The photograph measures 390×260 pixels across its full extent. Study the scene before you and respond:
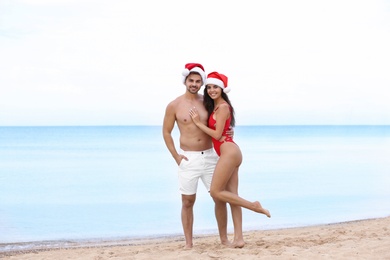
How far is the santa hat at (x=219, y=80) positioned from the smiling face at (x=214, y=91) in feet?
0.11

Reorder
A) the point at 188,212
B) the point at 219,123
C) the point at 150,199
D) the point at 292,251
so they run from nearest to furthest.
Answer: the point at 219,123, the point at 292,251, the point at 188,212, the point at 150,199

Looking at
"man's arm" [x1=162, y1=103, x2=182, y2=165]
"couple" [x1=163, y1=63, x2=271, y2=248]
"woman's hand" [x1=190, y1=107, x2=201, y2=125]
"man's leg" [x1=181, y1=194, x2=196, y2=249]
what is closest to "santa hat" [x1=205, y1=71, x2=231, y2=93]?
"couple" [x1=163, y1=63, x2=271, y2=248]

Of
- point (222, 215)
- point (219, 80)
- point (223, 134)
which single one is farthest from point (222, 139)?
point (222, 215)

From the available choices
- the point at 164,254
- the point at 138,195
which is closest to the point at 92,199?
the point at 138,195

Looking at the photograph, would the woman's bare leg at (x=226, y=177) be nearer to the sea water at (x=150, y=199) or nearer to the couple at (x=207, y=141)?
the couple at (x=207, y=141)

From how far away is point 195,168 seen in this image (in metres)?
5.89

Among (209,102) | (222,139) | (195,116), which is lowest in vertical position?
(222,139)

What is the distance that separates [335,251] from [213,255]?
4.12 feet

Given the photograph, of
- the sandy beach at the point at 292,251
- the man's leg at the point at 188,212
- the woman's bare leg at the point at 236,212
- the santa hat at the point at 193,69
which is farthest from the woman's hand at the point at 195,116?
the sandy beach at the point at 292,251

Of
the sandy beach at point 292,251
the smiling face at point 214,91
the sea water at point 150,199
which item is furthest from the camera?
the sea water at point 150,199

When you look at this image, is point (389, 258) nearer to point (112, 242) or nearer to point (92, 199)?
point (112, 242)

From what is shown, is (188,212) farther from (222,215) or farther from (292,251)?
(292,251)

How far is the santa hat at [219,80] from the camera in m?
5.80

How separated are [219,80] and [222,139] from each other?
0.60 metres
